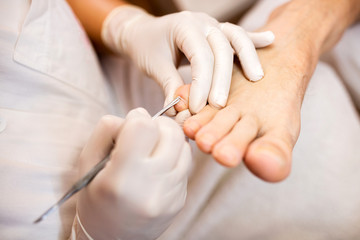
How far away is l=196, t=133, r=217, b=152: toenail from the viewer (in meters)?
0.52

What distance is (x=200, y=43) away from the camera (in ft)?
2.21

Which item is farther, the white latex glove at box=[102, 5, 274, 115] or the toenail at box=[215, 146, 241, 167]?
the white latex glove at box=[102, 5, 274, 115]

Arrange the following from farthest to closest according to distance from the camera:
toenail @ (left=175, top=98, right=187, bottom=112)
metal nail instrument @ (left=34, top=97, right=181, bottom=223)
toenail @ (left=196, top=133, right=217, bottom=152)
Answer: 1. toenail @ (left=175, top=98, right=187, bottom=112)
2. toenail @ (left=196, top=133, right=217, bottom=152)
3. metal nail instrument @ (left=34, top=97, right=181, bottom=223)

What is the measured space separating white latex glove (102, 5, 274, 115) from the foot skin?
0.12ft

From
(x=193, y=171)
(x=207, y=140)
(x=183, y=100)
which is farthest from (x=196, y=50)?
(x=193, y=171)

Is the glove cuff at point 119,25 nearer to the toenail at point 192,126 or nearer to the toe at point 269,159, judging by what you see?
the toenail at point 192,126

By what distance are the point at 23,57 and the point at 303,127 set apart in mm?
765

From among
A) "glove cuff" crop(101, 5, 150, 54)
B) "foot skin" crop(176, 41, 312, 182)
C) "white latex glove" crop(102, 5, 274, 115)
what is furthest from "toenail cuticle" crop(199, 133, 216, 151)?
"glove cuff" crop(101, 5, 150, 54)

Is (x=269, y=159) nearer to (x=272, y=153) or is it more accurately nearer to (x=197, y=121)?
(x=272, y=153)

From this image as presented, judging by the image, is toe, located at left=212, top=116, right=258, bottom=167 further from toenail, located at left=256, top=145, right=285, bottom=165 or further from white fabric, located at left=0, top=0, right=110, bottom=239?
white fabric, located at left=0, top=0, right=110, bottom=239

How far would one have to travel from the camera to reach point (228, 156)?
0.48 metres

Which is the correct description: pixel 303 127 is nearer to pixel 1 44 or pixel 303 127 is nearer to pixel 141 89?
pixel 141 89

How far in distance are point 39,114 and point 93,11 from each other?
20.0 inches

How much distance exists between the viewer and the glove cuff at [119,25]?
3.01ft
